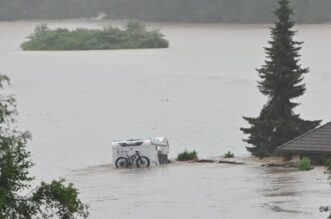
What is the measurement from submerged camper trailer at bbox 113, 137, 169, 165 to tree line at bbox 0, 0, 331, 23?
116575mm

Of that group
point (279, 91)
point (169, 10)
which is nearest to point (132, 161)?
point (279, 91)

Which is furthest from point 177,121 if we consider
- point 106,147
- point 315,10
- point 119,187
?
point 315,10

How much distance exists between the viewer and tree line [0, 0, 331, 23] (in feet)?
521

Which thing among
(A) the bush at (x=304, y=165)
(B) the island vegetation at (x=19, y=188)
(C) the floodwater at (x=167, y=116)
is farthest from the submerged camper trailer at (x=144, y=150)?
(B) the island vegetation at (x=19, y=188)

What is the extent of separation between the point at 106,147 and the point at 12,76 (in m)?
43.3

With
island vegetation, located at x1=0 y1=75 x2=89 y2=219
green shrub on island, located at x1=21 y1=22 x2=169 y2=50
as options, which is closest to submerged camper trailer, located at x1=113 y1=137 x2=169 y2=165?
island vegetation, located at x1=0 y1=75 x2=89 y2=219

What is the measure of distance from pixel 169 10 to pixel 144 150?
133m

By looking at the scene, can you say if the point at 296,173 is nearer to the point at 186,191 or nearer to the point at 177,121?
the point at 186,191

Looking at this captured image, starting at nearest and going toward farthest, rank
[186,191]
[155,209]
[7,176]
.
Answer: [7,176], [155,209], [186,191]

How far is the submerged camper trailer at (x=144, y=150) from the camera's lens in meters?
42.2

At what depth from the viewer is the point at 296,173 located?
1356 inches

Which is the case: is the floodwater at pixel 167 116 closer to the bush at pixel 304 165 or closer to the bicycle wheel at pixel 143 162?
the bush at pixel 304 165

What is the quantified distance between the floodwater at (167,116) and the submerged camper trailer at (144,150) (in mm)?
979

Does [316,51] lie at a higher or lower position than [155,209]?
higher
